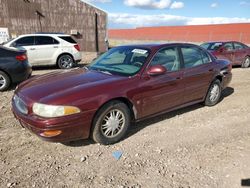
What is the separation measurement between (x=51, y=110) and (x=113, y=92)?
0.95 metres

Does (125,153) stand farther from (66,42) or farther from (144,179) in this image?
(66,42)

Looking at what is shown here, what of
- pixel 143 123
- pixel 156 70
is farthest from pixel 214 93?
pixel 156 70

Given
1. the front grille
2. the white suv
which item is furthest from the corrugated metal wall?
the front grille

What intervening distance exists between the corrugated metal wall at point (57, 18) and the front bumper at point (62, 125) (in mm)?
15736

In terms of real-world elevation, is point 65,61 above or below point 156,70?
below

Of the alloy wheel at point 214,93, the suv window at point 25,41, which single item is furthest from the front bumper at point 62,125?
the suv window at point 25,41

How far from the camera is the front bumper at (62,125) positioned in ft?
10.9

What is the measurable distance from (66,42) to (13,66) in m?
4.42

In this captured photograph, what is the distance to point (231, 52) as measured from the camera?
11.8 metres

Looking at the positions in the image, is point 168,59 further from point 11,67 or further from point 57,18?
point 57,18

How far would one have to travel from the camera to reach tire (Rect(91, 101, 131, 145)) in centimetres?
372

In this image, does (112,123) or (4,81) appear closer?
(112,123)

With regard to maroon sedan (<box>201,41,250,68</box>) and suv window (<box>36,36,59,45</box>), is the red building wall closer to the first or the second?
maroon sedan (<box>201,41,250,68</box>)

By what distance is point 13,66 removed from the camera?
7047 mm
